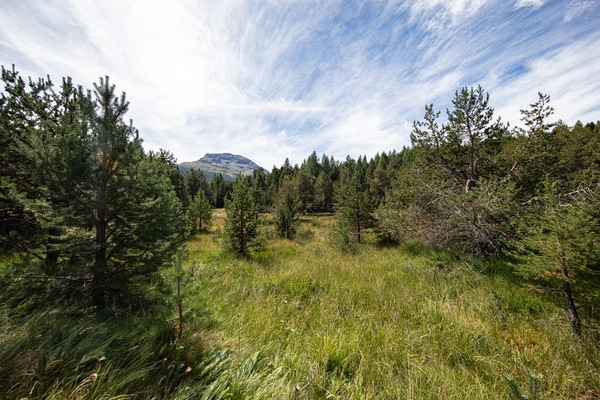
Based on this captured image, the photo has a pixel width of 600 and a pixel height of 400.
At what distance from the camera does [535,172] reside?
22.1 ft

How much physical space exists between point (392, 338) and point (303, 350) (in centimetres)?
139

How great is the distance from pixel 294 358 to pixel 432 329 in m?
2.38

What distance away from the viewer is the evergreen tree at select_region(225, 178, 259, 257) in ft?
29.1

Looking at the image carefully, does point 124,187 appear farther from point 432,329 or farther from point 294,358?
point 432,329

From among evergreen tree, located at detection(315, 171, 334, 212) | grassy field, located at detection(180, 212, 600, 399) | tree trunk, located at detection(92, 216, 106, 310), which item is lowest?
grassy field, located at detection(180, 212, 600, 399)

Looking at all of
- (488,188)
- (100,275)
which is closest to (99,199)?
(100,275)

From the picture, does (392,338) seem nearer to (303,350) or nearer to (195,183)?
(303,350)

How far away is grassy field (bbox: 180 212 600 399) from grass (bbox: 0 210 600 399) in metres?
0.02

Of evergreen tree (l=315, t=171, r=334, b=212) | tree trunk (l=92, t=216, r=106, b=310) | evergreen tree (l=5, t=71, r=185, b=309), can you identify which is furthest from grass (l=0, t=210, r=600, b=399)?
evergreen tree (l=315, t=171, r=334, b=212)

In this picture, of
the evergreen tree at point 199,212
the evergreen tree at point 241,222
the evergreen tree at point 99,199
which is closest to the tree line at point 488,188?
the evergreen tree at point 241,222

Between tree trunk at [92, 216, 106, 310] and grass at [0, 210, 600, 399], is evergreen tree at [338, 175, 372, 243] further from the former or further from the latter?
tree trunk at [92, 216, 106, 310]

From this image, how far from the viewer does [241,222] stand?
8.95 m

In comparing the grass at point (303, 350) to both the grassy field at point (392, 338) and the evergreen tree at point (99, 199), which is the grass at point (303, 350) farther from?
the evergreen tree at point (99, 199)

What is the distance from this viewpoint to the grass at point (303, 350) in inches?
71.1
